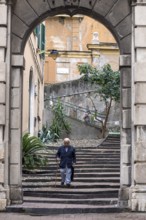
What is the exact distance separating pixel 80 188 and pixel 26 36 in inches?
187

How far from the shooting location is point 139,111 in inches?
555

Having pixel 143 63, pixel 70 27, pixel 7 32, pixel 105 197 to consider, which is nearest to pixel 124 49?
pixel 143 63

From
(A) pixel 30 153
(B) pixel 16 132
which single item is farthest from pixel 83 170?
(B) pixel 16 132

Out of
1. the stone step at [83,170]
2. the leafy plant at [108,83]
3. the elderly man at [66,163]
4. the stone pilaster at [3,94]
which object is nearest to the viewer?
the stone pilaster at [3,94]

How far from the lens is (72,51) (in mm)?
40656

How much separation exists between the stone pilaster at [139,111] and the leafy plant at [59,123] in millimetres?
16342

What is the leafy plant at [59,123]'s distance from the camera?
30.6m

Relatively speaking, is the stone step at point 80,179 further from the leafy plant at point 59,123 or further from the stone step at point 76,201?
the leafy plant at point 59,123

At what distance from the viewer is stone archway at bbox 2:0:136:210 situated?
1470 cm

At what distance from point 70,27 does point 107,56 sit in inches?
162

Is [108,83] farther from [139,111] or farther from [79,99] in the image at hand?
[139,111]

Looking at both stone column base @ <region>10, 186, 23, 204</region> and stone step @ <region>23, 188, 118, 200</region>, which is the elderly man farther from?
stone column base @ <region>10, 186, 23, 204</region>

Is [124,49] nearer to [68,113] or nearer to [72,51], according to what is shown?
[68,113]

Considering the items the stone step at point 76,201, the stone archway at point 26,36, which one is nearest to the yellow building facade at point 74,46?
the stone step at point 76,201
